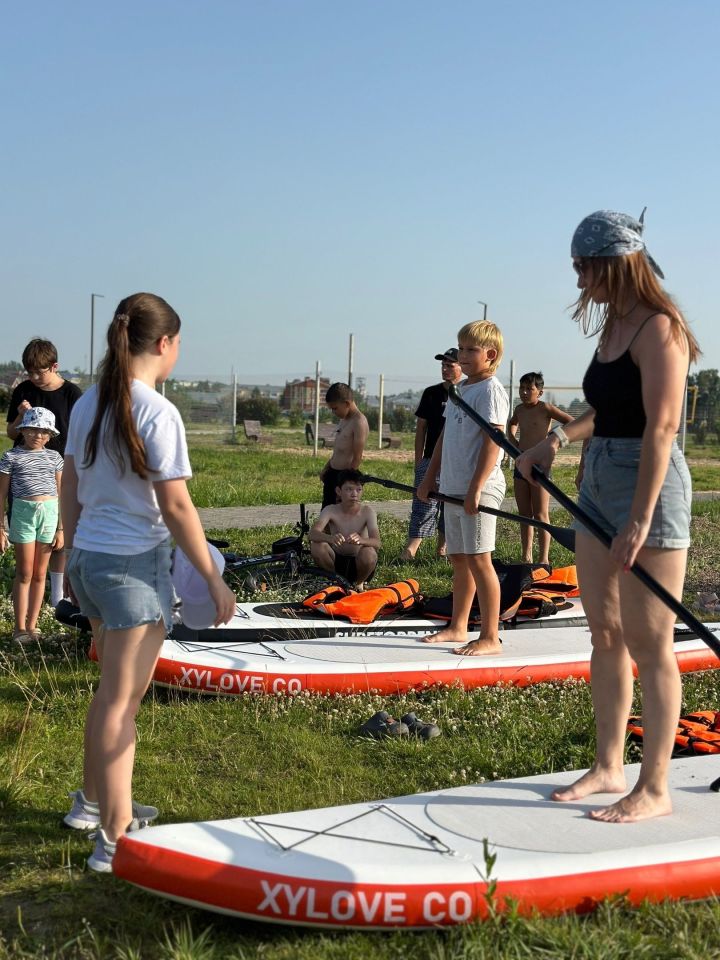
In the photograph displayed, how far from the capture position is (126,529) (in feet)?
11.4

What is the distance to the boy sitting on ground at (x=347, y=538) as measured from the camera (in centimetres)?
857

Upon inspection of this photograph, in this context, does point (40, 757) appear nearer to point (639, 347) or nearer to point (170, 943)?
point (170, 943)

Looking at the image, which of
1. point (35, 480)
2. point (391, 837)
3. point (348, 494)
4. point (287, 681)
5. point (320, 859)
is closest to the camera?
point (320, 859)

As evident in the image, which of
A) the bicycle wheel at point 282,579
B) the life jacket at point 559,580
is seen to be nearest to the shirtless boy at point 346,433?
the bicycle wheel at point 282,579

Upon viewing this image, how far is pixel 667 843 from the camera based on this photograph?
353cm

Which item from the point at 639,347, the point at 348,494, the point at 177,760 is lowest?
the point at 177,760

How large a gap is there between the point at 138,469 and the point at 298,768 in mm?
1927

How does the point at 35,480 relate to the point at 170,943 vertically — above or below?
above

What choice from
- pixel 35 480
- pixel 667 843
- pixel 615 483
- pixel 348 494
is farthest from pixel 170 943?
pixel 348 494

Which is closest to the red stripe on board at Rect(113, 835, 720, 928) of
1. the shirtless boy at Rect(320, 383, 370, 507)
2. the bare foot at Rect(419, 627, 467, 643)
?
the bare foot at Rect(419, 627, 467, 643)

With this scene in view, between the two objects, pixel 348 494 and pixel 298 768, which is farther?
pixel 348 494

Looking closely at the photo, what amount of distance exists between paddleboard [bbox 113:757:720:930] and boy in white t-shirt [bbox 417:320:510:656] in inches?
92.6

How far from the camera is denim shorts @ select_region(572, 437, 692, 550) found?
3.62 m

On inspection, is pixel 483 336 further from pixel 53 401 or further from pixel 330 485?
pixel 330 485
